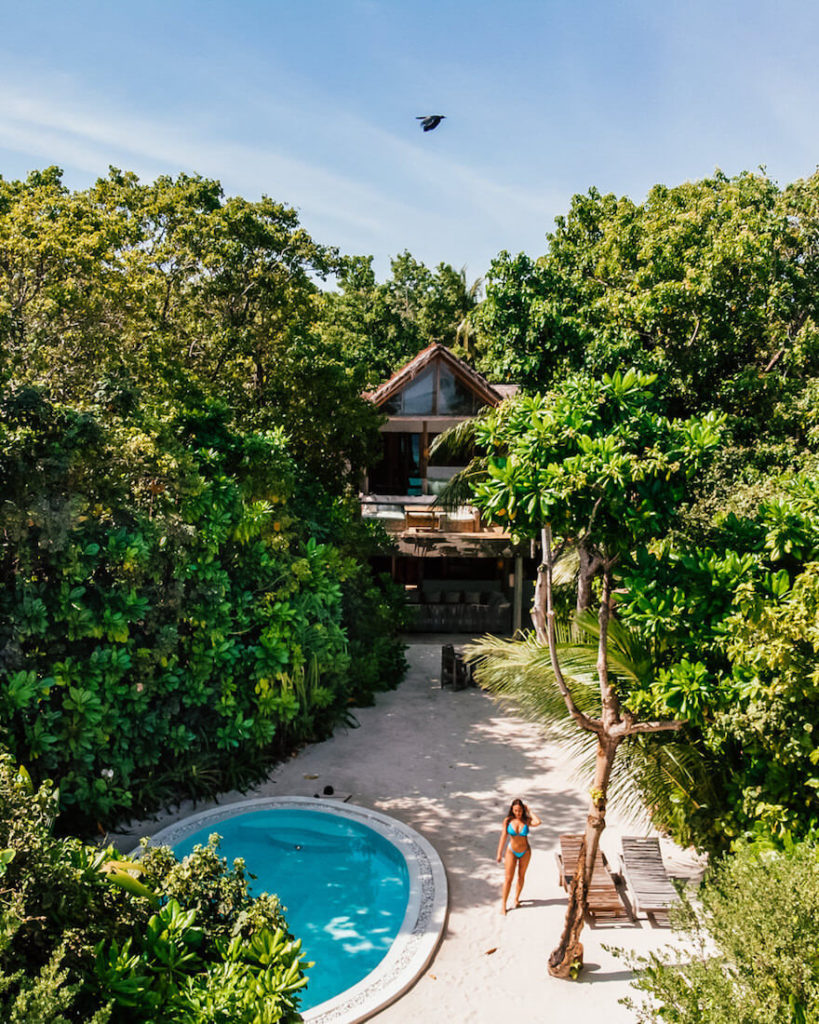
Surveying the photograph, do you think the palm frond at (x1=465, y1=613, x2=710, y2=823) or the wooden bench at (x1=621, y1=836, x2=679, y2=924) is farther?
the wooden bench at (x1=621, y1=836, x2=679, y2=924)

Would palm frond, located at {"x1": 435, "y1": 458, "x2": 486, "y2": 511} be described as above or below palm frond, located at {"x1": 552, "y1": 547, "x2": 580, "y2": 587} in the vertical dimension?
above

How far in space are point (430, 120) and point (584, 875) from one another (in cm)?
994

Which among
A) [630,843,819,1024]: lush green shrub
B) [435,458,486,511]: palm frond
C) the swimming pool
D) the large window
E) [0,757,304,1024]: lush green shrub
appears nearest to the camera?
[0,757,304,1024]: lush green shrub

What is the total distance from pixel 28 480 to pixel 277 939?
276 inches

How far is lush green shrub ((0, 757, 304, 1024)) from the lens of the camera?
437cm

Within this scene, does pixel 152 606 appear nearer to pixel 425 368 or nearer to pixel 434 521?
pixel 434 521

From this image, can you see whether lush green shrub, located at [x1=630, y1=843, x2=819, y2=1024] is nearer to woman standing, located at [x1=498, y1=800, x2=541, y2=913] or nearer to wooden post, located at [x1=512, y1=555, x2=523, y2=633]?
woman standing, located at [x1=498, y1=800, x2=541, y2=913]

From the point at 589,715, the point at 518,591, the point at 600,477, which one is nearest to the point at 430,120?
the point at 600,477

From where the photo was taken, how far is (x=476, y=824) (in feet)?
38.1

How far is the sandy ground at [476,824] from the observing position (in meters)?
7.88

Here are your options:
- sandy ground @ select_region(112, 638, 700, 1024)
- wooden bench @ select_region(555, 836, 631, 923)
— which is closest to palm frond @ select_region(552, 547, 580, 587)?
sandy ground @ select_region(112, 638, 700, 1024)

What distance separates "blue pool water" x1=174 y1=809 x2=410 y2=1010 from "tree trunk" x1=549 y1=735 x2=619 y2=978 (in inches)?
85.0

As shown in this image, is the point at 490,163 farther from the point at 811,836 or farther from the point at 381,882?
the point at 381,882

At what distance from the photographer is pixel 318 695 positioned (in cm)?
1392
